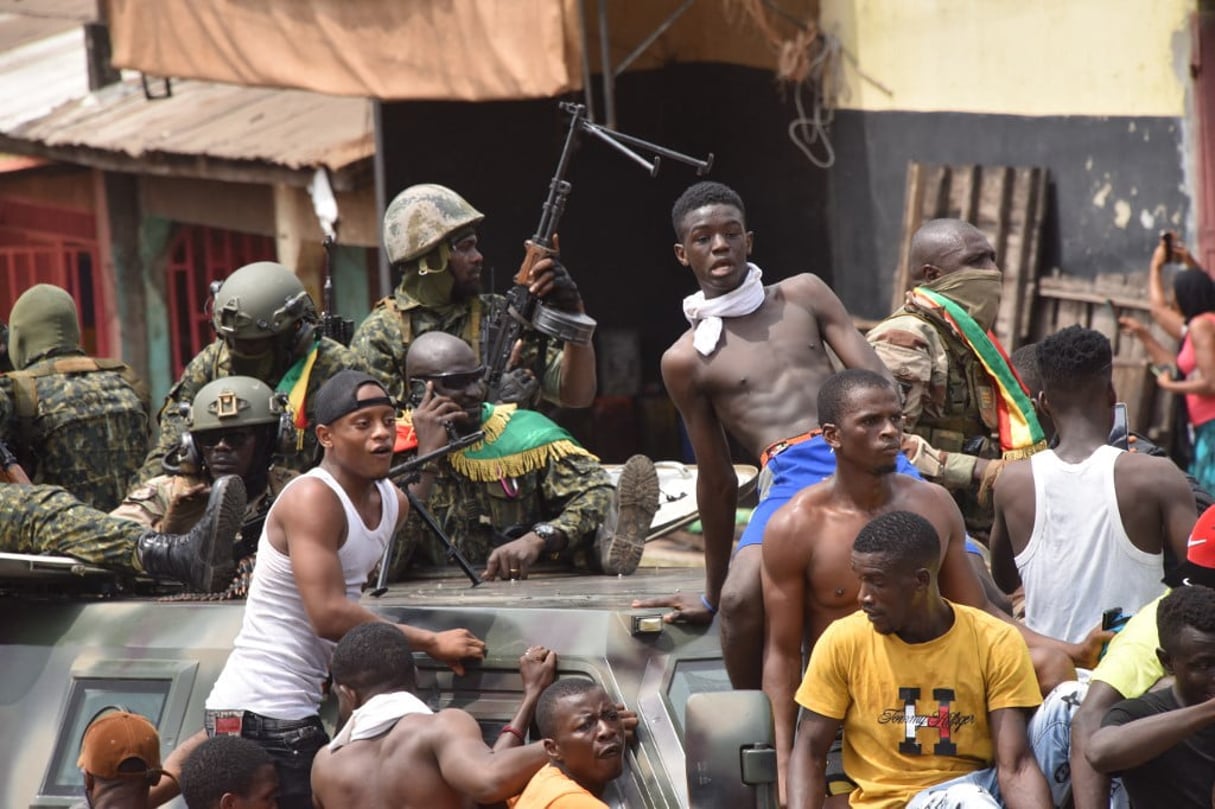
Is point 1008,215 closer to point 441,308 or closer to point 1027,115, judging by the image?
point 1027,115

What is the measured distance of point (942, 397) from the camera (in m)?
7.85

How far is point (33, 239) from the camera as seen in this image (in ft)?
61.2

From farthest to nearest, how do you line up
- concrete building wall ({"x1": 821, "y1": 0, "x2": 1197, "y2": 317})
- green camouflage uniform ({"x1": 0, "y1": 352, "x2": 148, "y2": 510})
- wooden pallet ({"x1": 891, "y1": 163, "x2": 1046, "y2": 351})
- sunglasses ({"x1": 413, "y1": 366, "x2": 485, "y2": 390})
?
wooden pallet ({"x1": 891, "y1": 163, "x2": 1046, "y2": 351}) → concrete building wall ({"x1": 821, "y1": 0, "x2": 1197, "y2": 317}) → green camouflage uniform ({"x1": 0, "y1": 352, "x2": 148, "y2": 510}) → sunglasses ({"x1": 413, "y1": 366, "x2": 485, "y2": 390})

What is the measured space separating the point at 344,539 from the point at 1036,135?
666 cm

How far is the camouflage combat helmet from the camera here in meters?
8.26

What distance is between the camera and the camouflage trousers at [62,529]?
26.5 ft

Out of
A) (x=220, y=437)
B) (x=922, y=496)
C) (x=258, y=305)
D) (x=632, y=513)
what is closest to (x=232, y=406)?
(x=220, y=437)

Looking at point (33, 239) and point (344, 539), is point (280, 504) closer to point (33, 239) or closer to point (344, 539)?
point (344, 539)

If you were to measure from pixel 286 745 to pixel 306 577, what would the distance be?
534mm

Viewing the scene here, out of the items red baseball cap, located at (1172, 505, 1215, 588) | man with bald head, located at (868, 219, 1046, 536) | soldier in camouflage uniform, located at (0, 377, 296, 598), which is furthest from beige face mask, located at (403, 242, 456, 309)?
red baseball cap, located at (1172, 505, 1215, 588)

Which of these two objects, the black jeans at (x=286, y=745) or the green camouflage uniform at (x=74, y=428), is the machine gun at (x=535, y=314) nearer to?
the green camouflage uniform at (x=74, y=428)

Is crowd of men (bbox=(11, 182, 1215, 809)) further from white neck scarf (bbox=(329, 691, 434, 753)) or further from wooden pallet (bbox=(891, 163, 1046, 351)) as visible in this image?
wooden pallet (bbox=(891, 163, 1046, 351))

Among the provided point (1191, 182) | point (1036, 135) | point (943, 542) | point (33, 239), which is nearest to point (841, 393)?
point (943, 542)

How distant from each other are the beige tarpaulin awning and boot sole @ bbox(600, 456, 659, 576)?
438cm
